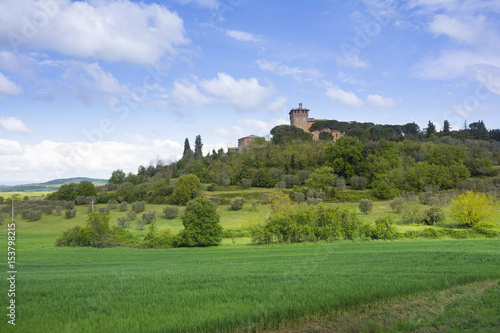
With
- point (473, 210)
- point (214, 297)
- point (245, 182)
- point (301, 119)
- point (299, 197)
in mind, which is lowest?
point (473, 210)

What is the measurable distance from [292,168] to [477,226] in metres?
47.0

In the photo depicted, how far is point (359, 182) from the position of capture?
65375 mm

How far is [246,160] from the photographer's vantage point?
254 ft

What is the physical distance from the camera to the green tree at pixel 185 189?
6019 cm

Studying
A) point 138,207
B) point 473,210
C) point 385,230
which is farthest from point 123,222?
point 473,210

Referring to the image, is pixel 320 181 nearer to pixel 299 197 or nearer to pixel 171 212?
pixel 299 197

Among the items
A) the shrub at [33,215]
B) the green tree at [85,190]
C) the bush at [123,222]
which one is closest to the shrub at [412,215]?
the bush at [123,222]

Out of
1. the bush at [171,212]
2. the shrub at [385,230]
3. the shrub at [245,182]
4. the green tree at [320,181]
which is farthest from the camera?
the shrub at [245,182]

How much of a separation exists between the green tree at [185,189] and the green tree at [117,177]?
28536mm

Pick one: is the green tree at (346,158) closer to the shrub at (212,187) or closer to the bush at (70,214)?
the shrub at (212,187)

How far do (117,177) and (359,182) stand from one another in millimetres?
60885

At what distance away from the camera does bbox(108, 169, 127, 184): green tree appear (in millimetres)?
82688

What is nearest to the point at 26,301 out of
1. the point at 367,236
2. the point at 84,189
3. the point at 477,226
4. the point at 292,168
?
the point at 367,236

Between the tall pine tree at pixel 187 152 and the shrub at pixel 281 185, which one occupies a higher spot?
the tall pine tree at pixel 187 152
